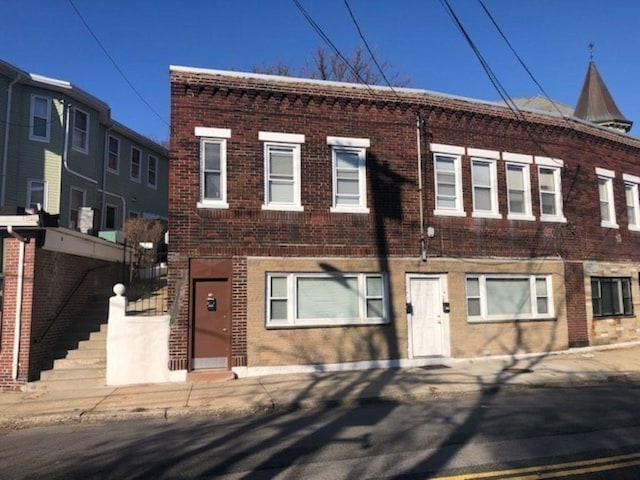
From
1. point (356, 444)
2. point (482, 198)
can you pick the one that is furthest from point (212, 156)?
point (356, 444)

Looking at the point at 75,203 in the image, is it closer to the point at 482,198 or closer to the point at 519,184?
the point at 482,198

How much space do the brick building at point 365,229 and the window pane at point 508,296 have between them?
1.9 inches

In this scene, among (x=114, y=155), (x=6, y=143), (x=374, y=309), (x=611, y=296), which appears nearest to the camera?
(x=374, y=309)

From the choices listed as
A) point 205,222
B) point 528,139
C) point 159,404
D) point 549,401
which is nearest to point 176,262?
point 205,222

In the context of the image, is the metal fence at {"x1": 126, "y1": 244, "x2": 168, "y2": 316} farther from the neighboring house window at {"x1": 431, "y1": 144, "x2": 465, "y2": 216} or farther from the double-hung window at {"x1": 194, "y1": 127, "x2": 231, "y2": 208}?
the neighboring house window at {"x1": 431, "y1": 144, "x2": 465, "y2": 216}

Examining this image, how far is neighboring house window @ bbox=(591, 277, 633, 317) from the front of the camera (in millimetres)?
16391

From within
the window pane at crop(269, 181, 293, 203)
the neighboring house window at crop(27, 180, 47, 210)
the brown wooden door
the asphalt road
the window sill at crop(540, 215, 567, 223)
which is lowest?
the asphalt road

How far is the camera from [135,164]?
2555cm

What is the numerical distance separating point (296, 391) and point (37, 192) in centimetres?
1509

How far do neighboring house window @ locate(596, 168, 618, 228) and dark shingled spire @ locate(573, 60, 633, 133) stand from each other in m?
14.0

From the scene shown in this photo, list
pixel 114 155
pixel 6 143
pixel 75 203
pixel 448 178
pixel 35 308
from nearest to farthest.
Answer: pixel 35 308
pixel 448 178
pixel 6 143
pixel 75 203
pixel 114 155

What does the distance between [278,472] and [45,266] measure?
27.9 ft

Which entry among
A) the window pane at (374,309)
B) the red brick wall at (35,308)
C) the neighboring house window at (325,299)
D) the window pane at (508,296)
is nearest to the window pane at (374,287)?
the neighboring house window at (325,299)

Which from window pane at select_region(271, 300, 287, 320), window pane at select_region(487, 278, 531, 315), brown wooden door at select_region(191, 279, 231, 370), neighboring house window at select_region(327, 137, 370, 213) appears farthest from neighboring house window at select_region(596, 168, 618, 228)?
brown wooden door at select_region(191, 279, 231, 370)
